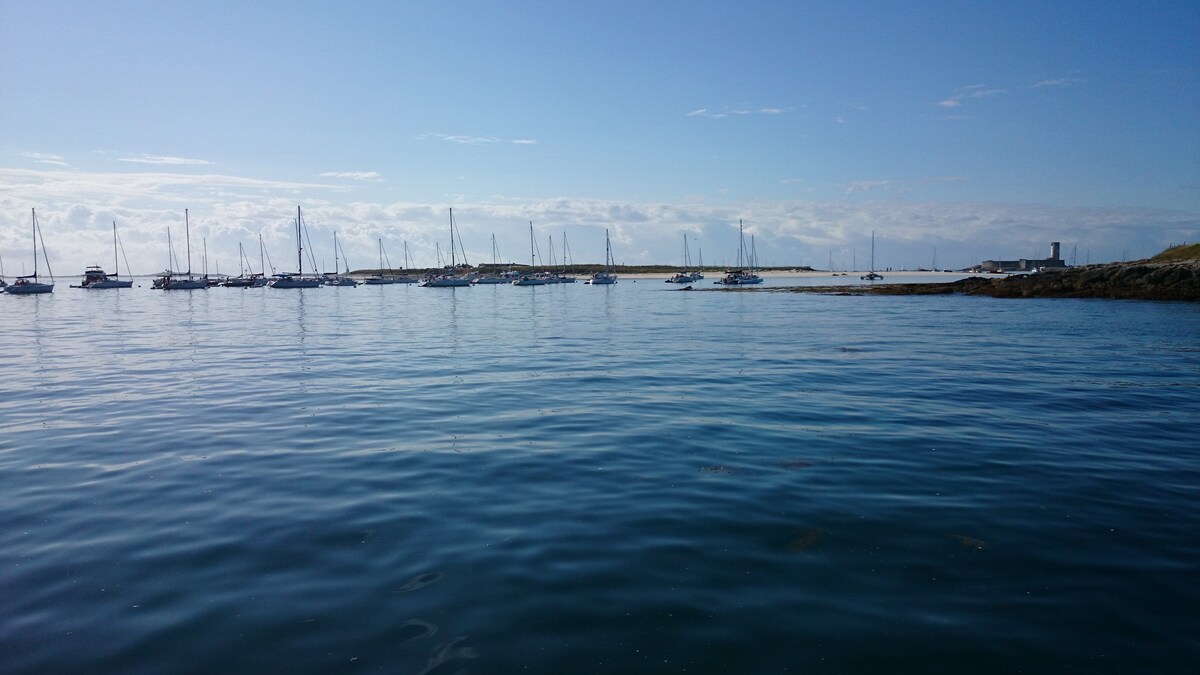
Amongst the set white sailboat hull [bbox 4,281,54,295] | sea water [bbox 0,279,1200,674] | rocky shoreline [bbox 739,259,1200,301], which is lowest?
sea water [bbox 0,279,1200,674]

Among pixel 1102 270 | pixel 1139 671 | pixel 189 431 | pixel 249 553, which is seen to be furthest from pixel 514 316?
pixel 1102 270

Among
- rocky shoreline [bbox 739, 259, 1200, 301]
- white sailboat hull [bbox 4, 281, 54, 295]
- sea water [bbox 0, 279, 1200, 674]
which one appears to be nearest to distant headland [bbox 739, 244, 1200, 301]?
rocky shoreline [bbox 739, 259, 1200, 301]

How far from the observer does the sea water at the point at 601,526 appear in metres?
6.91

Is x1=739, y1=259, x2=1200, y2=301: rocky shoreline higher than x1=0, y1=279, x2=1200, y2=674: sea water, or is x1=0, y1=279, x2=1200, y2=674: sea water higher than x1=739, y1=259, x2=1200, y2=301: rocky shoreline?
x1=739, y1=259, x2=1200, y2=301: rocky shoreline

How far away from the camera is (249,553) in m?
9.09

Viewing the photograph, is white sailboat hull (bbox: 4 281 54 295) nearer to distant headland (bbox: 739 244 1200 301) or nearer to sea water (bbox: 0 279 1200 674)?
sea water (bbox: 0 279 1200 674)

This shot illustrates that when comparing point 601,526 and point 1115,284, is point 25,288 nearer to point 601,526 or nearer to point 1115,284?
point 601,526

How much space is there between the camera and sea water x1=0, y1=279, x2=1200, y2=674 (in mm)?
6906

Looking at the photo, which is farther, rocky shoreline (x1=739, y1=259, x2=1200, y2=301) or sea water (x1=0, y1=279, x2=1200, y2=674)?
rocky shoreline (x1=739, y1=259, x2=1200, y2=301)

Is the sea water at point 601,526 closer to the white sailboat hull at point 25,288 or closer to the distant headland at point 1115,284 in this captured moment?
the distant headland at point 1115,284

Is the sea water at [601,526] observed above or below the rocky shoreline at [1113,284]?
below

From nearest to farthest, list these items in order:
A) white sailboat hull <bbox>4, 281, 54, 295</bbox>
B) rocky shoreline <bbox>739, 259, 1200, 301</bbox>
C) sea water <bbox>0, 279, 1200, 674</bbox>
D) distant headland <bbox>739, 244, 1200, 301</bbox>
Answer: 1. sea water <bbox>0, 279, 1200, 674</bbox>
2. rocky shoreline <bbox>739, 259, 1200, 301</bbox>
3. distant headland <bbox>739, 244, 1200, 301</bbox>
4. white sailboat hull <bbox>4, 281, 54, 295</bbox>

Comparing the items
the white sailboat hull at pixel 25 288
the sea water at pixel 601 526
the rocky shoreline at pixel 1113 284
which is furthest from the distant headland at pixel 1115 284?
the white sailboat hull at pixel 25 288

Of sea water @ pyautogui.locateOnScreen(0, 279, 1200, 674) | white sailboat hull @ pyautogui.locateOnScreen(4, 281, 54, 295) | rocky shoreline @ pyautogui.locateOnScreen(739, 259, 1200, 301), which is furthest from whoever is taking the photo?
white sailboat hull @ pyautogui.locateOnScreen(4, 281, 54, 295)
